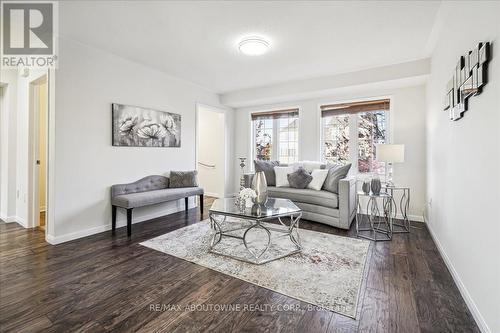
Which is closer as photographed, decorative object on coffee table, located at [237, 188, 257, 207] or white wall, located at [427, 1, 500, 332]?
white wall, located at [427, 1, 500, 332]

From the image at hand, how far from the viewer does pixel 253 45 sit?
297 centimetres

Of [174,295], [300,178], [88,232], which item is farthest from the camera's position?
[300,178]

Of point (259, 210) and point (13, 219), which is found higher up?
point (259, 210)

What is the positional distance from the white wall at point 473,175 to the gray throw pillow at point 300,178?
186 cm

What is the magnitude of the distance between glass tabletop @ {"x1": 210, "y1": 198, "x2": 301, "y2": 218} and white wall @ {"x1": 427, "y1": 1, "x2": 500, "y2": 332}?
1.46 m

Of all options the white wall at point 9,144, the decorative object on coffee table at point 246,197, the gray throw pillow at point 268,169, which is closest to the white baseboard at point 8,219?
the white wall at point 9,144

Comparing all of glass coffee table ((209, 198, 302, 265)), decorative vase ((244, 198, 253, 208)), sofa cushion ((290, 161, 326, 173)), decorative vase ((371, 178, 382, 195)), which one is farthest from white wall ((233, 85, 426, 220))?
decorative vase ((244, 198, 253, 208))

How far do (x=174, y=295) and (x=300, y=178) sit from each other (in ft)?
9.35

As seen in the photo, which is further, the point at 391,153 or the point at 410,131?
the point at 410,131

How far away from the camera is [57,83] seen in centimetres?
291

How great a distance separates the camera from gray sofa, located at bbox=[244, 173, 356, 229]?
11.5ft

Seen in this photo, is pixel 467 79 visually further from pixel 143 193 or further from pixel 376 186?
pixel 143 193

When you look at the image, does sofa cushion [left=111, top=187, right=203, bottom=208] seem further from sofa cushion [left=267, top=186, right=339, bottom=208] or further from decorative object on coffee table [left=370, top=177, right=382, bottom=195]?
decorative object on coffee table [left=370, top=177, right=382, bottom=195]

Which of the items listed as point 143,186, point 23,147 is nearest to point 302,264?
point 143,186
